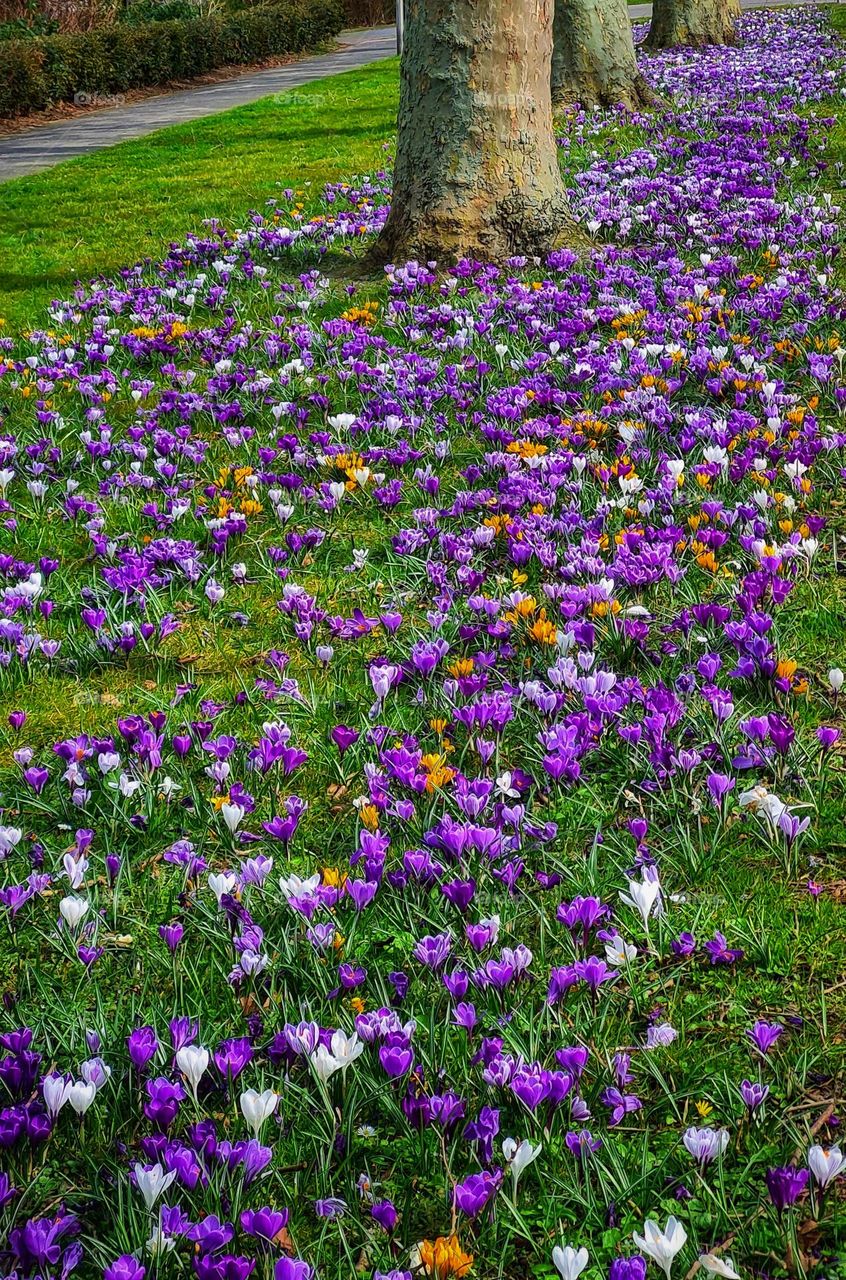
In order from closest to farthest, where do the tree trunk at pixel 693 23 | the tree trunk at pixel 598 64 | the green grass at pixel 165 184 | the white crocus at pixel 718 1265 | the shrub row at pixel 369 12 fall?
the white crocus at pixel 718 1265
the green grass at pixel 165 184
the tree trunk at pixel 598 64
the tree trunk at pixel 693 23
the shrub row at pixel 369 12

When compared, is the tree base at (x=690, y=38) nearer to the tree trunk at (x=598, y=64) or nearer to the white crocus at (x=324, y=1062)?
the tree trunk at (x=598, y=64)

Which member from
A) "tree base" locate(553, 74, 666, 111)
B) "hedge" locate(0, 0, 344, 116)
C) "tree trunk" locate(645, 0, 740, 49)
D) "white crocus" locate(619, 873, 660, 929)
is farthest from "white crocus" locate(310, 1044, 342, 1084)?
"tree trunk" locate(645, 0, 740, 49)

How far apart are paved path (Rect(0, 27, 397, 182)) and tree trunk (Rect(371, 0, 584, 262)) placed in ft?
24.9

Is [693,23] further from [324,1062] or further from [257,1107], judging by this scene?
[257,1107]

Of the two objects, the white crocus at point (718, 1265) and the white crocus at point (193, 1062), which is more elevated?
the white crocus at point (193, 1062)

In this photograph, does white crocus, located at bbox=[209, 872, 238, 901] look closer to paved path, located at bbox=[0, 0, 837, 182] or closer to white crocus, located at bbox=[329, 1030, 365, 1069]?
white crocus, located at bbox=[329, 1030, 365, 1069]

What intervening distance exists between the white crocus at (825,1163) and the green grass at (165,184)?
23.7ft

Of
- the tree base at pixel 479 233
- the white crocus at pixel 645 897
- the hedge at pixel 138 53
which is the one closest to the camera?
the white crocus at pixel 645 897

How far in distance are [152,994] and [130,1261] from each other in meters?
0.73

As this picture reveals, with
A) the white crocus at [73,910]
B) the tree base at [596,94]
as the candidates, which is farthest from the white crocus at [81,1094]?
the tree base at [596,94]

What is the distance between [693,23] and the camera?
19.3 meters

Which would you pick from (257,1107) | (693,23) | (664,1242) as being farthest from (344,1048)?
(693,23)

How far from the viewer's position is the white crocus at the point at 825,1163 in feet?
5.79

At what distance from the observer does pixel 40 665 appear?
12.0ft
